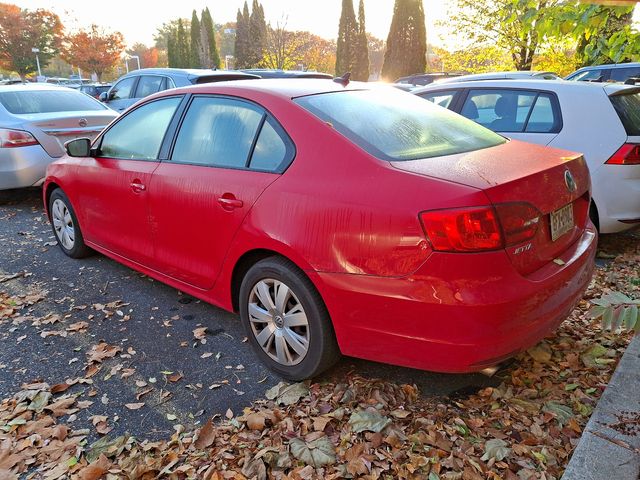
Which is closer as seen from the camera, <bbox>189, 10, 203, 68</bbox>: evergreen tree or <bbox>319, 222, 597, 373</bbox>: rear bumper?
<bbox>319, 222, 597, 373</bbox>: rear bumper

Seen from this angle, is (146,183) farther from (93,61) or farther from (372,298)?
(93,61)

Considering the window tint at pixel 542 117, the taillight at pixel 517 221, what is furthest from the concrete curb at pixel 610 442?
the window tint at pixel 542 117

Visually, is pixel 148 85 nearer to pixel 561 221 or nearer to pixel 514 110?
pixel 514 110

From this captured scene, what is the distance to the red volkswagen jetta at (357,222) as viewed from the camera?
2236 mm

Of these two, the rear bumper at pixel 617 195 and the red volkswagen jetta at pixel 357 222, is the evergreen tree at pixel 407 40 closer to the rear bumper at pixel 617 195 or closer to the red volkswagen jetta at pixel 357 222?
Answer: the rear bumper at pixel 617 195

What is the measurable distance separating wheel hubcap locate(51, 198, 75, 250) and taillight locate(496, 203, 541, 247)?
13.3 ft

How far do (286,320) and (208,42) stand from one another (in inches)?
1874

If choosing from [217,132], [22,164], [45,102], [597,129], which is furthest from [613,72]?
[22,164]

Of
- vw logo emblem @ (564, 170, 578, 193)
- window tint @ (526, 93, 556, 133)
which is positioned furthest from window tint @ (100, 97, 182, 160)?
window tint @ (526, 93, 556, 133)

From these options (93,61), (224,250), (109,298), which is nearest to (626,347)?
(224,250)

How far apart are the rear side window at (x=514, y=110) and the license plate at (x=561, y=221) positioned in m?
2.24

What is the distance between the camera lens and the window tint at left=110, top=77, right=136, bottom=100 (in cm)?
985

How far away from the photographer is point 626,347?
3.16m

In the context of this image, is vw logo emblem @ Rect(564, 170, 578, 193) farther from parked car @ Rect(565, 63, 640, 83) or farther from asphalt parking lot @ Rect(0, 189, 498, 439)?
parked car @ Rect(565, 63, 640, 83)
